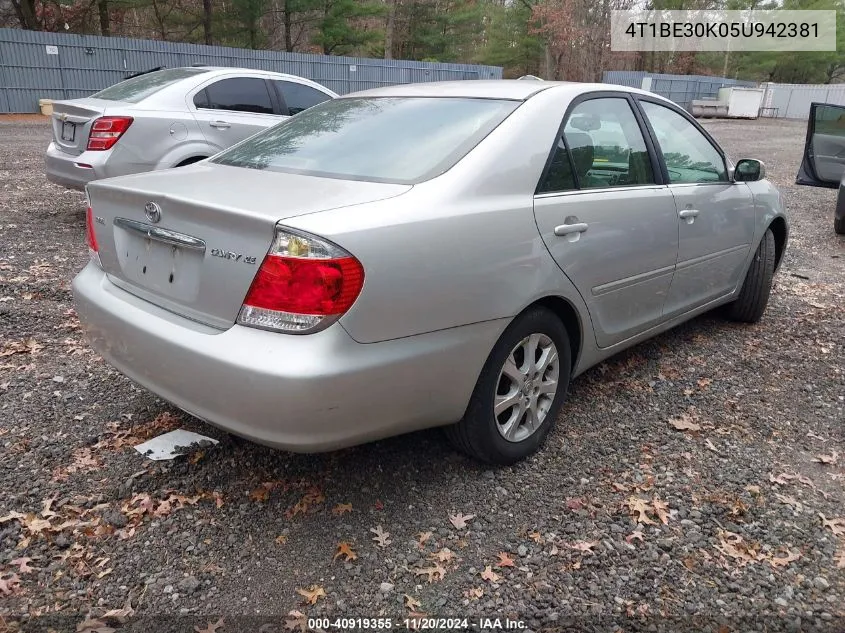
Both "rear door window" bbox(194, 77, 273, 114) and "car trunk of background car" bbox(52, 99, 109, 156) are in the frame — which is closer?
"car trunk of background car" bbox(52, 99, 109, 156)

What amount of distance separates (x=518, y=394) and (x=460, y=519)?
1.91ft

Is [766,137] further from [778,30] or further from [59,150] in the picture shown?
[778,30]

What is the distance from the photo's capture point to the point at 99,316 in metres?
2.73

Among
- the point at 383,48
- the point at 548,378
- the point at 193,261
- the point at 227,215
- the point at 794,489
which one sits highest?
the point at 383,48

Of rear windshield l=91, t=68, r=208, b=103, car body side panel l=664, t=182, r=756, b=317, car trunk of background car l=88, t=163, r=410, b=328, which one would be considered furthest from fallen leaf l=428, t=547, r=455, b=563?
rear windshield l=91, t=68, r=208, b=103

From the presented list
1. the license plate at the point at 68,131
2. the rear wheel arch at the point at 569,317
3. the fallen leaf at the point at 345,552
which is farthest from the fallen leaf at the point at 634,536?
the license plate at the point at 68,131

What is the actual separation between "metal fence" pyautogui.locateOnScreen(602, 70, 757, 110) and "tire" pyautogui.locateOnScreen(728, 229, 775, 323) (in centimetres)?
3304

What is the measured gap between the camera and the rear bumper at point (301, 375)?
212 centimetres

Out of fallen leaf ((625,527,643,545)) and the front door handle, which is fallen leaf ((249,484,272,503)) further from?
the front door handle

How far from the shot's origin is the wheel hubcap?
9.18 ft

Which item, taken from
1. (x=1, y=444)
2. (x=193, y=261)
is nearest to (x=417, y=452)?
(x=193, y=261)

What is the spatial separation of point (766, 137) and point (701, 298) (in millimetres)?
22967

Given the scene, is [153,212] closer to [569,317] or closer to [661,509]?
[569,317]

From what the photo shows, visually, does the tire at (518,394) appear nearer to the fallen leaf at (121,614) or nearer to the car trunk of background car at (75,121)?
the fallen leaf at (121,614)
